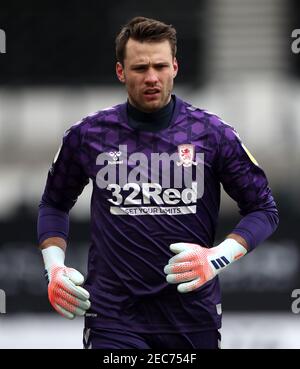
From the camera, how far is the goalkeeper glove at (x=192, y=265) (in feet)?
18.7

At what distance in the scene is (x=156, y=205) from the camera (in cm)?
588

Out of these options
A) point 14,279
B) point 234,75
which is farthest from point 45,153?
point 234,75

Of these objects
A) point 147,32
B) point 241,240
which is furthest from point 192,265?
point 147,32

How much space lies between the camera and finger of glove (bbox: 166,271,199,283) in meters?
5.70

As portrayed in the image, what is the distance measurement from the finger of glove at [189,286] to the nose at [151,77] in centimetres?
98

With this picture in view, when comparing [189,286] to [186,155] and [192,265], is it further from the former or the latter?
[186,155]

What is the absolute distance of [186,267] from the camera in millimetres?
5695

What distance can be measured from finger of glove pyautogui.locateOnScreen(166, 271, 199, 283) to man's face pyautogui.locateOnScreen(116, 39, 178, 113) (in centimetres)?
84

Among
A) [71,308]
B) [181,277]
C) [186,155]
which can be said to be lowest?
[71,308]

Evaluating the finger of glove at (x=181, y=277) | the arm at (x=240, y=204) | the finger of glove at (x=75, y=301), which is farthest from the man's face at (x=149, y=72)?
the finger of glove at (x=75, y=301)

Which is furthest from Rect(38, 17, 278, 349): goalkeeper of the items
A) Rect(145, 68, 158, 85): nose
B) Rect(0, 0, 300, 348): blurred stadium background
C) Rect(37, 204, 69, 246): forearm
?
Rect(0, 0, 300, 348): blurred stadium background

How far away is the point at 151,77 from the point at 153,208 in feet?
2.11

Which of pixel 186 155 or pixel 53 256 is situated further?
pixel 53 256

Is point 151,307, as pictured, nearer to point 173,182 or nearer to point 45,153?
point 173,182
